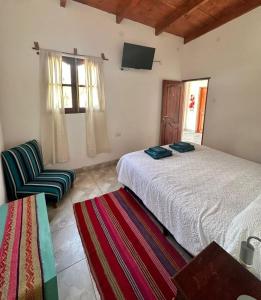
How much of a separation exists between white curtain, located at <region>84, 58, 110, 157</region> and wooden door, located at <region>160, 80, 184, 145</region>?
5.58 feet

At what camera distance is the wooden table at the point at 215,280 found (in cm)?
64

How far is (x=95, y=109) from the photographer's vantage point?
321 cm

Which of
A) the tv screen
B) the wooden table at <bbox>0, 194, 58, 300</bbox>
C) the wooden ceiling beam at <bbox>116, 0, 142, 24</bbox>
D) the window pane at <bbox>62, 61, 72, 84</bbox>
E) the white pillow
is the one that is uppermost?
the wooden ceiling beam at <bbox>116, 0, 142, 24</bbox>

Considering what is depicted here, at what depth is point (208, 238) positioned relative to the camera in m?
1.21

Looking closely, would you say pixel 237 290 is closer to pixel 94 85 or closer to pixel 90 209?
pixel 90 209

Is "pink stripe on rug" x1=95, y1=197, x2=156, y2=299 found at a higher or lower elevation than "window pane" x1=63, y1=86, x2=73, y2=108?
lower

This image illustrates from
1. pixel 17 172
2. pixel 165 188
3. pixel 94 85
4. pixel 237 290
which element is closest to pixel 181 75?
pixel 94 85

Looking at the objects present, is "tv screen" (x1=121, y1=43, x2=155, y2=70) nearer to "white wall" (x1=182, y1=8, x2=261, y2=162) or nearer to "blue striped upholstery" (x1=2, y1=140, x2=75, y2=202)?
"white wall" (x1=182, y1=8, x2=261, y2=162)

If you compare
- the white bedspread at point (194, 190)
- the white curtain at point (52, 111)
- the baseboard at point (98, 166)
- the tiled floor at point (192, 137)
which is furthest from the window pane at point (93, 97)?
the tiled floor at point (192, 137)

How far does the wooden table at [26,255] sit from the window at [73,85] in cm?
196

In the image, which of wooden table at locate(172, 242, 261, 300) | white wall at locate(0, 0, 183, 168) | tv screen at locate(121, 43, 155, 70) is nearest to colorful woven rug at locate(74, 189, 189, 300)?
wooden table at locate(172, 242, 261, 300)

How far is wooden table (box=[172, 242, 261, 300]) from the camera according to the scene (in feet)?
2.11

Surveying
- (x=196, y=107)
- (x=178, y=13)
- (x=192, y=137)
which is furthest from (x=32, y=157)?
(x=196, y=107)

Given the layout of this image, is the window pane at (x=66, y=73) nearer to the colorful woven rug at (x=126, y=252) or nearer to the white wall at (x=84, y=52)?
the white wall at (x=84, y=52)
